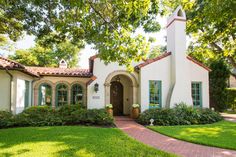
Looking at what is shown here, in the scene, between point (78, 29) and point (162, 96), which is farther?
point (162, 96)

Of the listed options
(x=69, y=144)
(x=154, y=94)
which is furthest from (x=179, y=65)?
(x=69, y=144)

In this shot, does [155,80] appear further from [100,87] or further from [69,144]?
[69,144]

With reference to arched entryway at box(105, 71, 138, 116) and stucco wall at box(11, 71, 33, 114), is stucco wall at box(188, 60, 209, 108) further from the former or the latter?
stucco wall at box(11, 71, 33, 114)

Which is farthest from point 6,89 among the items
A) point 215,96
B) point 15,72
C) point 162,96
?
point 215,96

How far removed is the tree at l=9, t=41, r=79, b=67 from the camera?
33.9 m

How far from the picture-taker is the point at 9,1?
918 centimetres

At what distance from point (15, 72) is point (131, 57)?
8.83m

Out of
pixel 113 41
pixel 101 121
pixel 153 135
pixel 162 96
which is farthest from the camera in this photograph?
pixel 162 96

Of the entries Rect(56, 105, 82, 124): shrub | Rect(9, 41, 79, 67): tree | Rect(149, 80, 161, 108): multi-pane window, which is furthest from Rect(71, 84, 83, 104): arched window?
Rect(9, 41, 79, 67): tree

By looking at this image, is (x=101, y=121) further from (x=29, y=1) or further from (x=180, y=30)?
(x=180, y=30)

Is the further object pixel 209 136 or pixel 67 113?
pixel 67 113

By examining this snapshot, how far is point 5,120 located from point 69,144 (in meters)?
5.57

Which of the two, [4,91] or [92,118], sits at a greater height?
[4,91]

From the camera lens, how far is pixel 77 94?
1766cm
